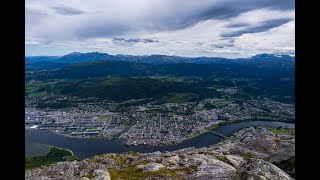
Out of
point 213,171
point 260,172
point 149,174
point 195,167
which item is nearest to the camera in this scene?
point 260,172

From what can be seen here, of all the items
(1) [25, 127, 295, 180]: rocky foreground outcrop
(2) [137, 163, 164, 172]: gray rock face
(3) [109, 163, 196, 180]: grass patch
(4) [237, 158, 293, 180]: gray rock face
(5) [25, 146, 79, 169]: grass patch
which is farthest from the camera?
(5) [25, 146, 79, 169]: grass patch

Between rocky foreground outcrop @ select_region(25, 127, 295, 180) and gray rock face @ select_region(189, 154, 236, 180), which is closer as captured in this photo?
rocky foreground outcrop @ select_region(25, 127, 295, 180)

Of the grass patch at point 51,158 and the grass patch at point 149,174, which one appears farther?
the grass patch at point 51,158

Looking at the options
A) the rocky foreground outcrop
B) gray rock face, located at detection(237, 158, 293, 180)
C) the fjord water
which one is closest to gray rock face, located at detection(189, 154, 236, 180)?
the rocky foreground outcrop

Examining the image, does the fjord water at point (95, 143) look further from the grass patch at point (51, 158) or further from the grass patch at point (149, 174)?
the grass patch at point (149, 174)

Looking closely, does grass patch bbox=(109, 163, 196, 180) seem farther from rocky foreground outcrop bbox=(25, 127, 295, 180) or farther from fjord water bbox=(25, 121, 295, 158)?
fjord water bbox=(25, 121, 295, 158)

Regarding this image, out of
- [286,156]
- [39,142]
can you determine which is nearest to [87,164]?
[286,156]

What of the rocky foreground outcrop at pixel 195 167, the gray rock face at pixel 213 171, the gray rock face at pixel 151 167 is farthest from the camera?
the gray rock face at pixel 151 167

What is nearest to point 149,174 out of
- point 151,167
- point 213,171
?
point 151,167

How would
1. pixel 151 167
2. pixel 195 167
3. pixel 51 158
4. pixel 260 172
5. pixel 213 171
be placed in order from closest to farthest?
pixel 260 172, pixel 213 171, pixel 195 167, pixel 151 167, pixel 51 158

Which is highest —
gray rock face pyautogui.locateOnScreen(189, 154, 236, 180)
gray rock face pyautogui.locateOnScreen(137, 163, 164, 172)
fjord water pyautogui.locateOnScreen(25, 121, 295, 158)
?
gray rock face pyautogui.locateOnScreen(189, 154, 236, 180)

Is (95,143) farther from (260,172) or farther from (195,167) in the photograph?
(260,172)

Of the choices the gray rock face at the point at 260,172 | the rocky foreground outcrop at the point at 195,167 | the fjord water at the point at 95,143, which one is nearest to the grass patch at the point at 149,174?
the rocky foreground outcrop at the point at 195,167
